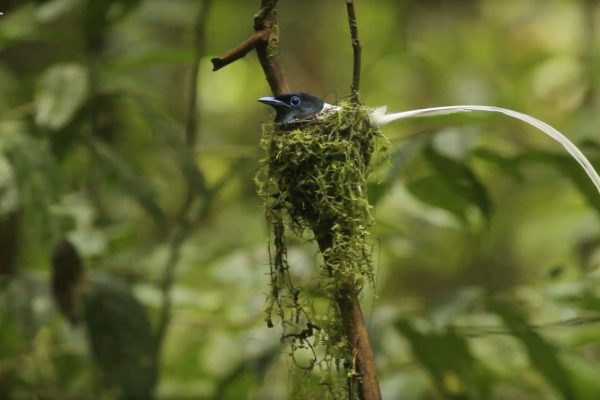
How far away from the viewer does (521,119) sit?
0.90 metres

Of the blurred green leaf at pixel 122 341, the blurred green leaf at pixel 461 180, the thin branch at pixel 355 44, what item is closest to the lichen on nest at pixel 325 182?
the thin branch at pixel 355 44

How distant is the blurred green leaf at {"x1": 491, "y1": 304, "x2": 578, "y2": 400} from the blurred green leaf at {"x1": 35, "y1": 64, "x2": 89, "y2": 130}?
3.07 ft

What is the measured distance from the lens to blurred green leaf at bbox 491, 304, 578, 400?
146 centimetres

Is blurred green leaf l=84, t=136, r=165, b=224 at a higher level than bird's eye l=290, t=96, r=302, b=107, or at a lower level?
higher

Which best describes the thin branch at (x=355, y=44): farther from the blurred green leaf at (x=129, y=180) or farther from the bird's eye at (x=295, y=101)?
the blurred green leaf at (x=129, y=180)

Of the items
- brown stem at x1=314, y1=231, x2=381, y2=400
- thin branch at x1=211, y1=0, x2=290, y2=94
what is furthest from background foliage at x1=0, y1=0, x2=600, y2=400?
thin branch at x1=211, y1=0, x2=290, y2=94

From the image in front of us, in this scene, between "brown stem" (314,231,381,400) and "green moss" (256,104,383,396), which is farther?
"green moss" (256,104,383,396)

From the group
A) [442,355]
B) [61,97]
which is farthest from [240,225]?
[442,355]

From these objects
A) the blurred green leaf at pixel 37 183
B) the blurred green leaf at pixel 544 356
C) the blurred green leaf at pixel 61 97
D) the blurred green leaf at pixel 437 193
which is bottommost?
the blurred green leaf at pixel 544 356

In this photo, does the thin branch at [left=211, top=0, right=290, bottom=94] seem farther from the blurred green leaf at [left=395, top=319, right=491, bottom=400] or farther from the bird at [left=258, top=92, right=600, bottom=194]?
the blurred green leaf at [left=395, top=319, right=491, bottom=400]

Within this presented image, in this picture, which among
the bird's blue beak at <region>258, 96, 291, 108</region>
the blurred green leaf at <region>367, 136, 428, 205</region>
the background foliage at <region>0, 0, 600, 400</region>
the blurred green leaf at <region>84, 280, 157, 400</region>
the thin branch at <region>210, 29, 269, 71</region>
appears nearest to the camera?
the thin branch at <region>210, 29, 269, 71</region>

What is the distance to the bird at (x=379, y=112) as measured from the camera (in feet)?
2.98

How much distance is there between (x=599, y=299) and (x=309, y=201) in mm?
650

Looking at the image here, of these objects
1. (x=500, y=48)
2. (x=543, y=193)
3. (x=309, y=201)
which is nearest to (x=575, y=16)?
(x=500, y=48)
